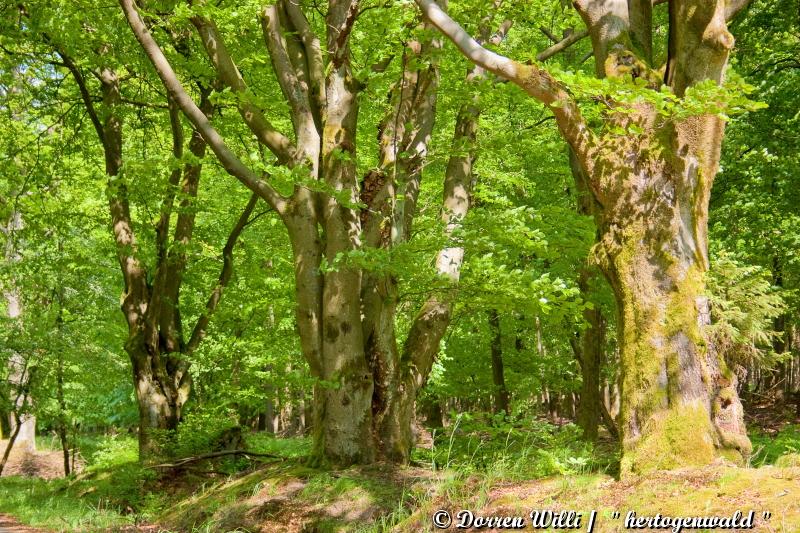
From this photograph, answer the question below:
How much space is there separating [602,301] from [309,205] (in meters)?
6.44

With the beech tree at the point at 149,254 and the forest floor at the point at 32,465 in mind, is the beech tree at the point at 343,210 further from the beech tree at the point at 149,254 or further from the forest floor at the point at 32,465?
the forest floor at the point at 32,465

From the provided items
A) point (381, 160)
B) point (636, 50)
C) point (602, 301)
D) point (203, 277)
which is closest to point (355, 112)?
point (381, 160)

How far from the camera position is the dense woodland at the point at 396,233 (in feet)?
18.3

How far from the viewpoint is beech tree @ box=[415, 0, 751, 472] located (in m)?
5.27

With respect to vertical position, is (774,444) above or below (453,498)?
below

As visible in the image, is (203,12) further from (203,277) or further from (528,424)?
(203,277)

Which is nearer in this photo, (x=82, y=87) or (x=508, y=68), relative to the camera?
(x=508, y=68)

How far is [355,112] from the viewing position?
26.9 feet
